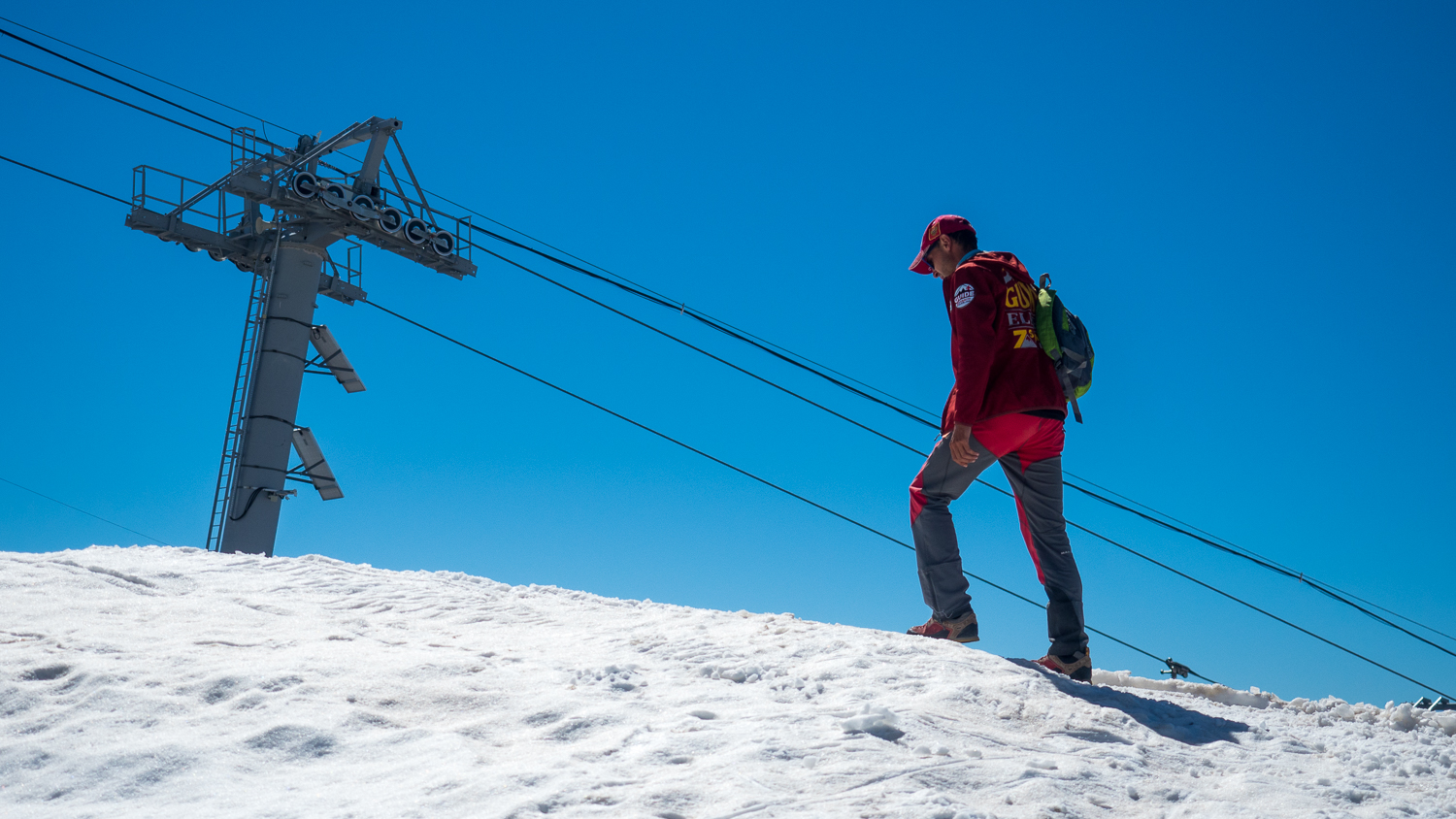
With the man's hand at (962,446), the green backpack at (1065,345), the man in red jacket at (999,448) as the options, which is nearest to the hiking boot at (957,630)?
the man in red jacket at (999,448)

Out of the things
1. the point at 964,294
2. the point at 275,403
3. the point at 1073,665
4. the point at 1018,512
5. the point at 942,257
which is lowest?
the point at 1073,665

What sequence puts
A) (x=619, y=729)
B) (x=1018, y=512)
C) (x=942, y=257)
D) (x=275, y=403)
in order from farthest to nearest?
(x=275, y=403) → (x=942, y=257) → (x=1018, y=512) → (x=619, y=729)

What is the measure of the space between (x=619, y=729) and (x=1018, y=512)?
2.57 m

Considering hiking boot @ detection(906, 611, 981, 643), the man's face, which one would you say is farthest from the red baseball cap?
hiking boot @ detection(906, 611, 981, 643)

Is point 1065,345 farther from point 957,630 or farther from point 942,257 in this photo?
Answer: point 957,630

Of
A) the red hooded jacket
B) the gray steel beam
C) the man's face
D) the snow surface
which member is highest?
the gray steel beam

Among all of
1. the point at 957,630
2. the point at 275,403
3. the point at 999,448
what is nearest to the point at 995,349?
the point at 999,448

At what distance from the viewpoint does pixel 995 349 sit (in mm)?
4812

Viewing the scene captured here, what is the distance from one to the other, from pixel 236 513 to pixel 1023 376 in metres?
15.5

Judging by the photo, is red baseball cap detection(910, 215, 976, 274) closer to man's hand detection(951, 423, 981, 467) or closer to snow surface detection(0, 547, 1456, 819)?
man's hand detection(951, 423, 981, 467)

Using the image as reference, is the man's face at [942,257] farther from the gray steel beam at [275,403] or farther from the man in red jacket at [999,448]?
the gray steel beam at [275,403]

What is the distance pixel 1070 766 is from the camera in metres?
3.24

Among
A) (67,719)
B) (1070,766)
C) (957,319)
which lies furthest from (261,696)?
(957,319)

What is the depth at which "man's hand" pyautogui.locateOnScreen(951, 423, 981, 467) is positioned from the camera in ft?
15.7
